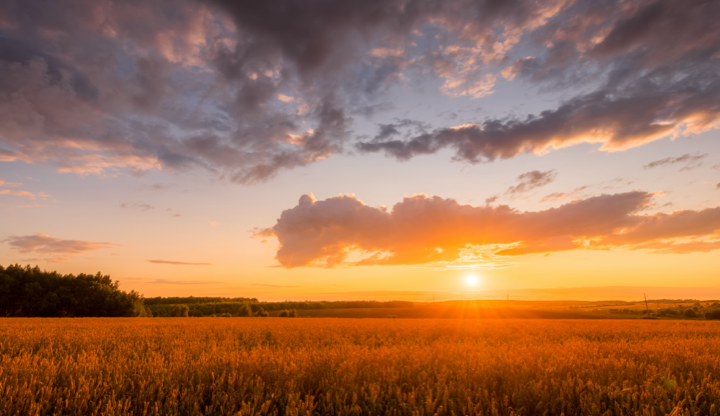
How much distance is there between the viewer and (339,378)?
5.61m

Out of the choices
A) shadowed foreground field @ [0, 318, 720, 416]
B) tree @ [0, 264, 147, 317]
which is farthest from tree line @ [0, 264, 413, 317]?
shadowed foreground field @ [0, 318, 720, 416]

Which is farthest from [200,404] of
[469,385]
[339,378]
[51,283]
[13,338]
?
[51,283]

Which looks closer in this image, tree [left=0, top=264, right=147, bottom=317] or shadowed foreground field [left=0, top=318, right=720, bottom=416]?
shadowed foreground field [left=0, top=318, right=720, bottom=416]

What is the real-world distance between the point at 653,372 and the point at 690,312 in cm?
11401

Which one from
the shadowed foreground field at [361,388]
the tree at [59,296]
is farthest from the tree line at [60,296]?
the shadowed foreground field at [361,388]

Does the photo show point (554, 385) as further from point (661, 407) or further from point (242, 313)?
point (242, 313)

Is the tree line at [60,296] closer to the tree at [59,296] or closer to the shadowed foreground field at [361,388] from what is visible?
the tree at [59,296]

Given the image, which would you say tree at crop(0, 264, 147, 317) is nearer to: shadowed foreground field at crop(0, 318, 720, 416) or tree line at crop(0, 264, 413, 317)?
tree line at crop(0, 264, 413, 317)

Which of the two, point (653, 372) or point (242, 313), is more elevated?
point (653, 372)

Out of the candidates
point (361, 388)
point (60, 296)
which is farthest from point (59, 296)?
point (361, 388)

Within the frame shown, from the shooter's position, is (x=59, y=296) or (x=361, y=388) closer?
(x=361, y=388)

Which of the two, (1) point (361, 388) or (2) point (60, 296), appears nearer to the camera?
(1) point (361, 388)

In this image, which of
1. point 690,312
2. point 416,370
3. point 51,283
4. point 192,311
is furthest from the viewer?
point 192,311

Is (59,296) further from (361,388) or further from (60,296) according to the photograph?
(361,388)
